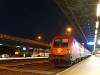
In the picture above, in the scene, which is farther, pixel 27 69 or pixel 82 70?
pixel 27 69

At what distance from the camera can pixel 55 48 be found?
1018 inches

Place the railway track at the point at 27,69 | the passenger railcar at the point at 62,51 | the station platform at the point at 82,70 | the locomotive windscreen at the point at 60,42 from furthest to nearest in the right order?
the locomotive windscreen at the point at 60,42 < the passenger railcar at the point at 62,51 < the station platform at the point at 82,70 < the railway track at the point at 27,69

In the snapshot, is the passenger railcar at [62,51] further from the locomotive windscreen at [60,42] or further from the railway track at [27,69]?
the railway track at [27,69]

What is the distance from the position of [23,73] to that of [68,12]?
2741cm

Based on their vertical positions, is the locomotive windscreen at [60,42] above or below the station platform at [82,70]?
above

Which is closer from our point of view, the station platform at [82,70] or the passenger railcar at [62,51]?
the station platform at [82,70]

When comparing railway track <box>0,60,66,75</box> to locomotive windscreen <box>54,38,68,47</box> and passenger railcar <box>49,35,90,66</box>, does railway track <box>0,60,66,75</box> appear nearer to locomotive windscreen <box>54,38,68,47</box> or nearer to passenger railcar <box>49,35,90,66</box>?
passenger railcar <box>49,35,90,66</box>

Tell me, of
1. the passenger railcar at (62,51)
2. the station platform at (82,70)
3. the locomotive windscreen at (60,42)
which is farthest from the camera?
the locomotive windscreen at (60,42)

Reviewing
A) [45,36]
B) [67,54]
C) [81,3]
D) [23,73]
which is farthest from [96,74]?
[45,36]

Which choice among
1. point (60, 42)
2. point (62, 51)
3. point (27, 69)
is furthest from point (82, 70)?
point (60, 42)

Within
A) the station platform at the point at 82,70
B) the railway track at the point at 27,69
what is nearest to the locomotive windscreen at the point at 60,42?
the railway track at the point at 27,69

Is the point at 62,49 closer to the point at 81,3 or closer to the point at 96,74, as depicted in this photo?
the point at 96,74

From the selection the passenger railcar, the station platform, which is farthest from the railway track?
the station platform

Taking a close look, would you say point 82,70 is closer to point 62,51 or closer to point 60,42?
point 62,51
